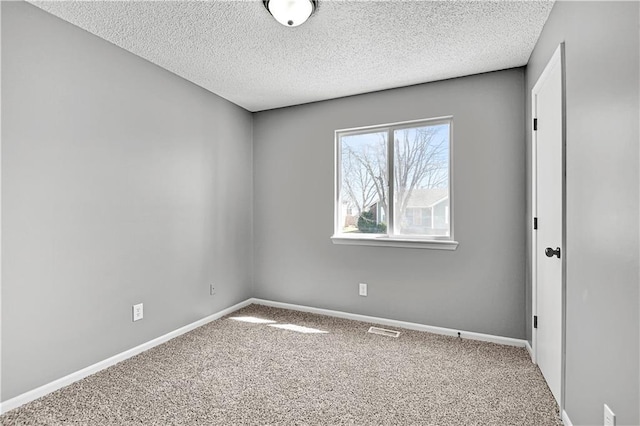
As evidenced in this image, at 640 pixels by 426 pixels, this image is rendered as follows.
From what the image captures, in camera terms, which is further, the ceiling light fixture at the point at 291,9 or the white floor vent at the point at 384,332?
the white floor vent at the point at 384,332

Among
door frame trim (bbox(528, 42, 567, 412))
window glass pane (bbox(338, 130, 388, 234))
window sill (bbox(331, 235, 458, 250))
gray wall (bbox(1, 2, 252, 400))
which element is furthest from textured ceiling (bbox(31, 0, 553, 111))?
window sill (bbox(331, 235, 458, 250))

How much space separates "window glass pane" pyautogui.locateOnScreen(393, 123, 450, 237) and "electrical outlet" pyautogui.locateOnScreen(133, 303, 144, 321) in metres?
2.36

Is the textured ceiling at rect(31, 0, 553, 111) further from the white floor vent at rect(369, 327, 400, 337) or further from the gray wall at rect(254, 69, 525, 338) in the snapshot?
the white floor vent at rect(369, 327, 400, 337)

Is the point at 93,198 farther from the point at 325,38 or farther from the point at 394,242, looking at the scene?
the point at 394,242

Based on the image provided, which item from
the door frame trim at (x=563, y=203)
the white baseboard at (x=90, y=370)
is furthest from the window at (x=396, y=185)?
the white baseboard at (x=90, y=370)

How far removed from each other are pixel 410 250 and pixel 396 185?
656 mm

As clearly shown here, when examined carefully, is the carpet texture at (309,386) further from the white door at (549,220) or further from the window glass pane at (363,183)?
the window glass pane at (363,183)

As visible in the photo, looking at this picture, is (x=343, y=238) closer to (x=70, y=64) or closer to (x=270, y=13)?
(x=270, y=13)

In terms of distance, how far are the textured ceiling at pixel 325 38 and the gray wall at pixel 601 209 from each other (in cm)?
56

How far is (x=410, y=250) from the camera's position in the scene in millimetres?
3123

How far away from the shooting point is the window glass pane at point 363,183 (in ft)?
11.0

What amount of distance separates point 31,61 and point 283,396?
250cm

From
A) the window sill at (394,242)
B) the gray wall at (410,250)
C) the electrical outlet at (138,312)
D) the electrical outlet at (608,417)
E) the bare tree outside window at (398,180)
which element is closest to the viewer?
the electrical outlet at (608,417)

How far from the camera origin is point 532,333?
2.45 metres
